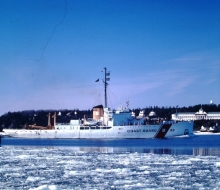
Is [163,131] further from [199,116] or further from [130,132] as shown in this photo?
[199,116]

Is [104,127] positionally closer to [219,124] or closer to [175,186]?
[175,186]

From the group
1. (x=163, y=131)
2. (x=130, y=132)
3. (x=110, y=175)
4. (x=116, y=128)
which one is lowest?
(x=110, y=175)

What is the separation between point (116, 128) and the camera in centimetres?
6475

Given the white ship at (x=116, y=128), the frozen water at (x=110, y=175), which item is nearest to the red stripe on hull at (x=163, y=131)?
the white ship at (x=116, y=128)

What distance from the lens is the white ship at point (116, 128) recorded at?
63875 millimetres

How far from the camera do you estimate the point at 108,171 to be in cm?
1802

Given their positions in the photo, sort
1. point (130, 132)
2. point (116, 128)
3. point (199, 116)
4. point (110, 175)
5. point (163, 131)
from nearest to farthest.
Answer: point (110, 175) < point (130, 132) < point (163, 131) < point (116, 128) < point (199, 116)

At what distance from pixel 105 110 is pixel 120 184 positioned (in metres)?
53.0

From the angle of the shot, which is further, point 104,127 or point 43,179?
point 104,127

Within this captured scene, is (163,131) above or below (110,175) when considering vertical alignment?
above

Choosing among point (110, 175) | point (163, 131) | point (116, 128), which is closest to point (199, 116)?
point (163, 131)

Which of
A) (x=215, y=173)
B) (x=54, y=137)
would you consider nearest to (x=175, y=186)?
(x=215, y=173)

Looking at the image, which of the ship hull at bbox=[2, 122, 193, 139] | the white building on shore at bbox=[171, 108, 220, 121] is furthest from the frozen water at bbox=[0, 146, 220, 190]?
the white building on shore at bbox=[171, 108, 220, 121]

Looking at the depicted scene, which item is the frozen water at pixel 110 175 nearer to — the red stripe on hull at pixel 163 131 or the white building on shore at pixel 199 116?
the red stripe on hull at pixel 163 131
